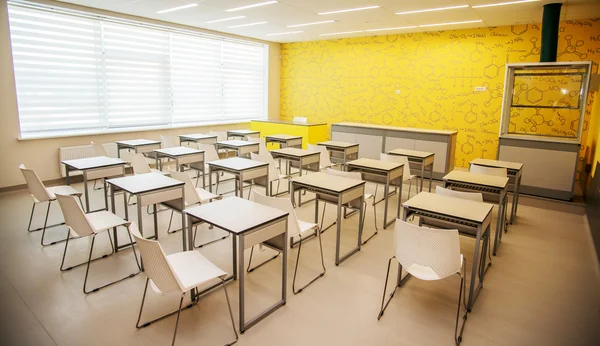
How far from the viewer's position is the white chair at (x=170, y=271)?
7.63 ft

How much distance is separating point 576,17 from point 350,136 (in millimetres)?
Result: 4778

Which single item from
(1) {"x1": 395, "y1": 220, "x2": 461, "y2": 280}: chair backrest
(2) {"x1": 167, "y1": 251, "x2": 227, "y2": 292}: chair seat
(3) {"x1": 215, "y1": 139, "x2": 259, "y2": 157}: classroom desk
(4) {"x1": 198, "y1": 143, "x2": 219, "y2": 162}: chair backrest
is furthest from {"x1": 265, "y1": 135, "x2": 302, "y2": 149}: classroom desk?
(1) {"x1": 395, "y1": 220, "x2": 461, "y2": 280}: chair backrest

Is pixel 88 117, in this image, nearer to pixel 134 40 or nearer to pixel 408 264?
pixel 134 40

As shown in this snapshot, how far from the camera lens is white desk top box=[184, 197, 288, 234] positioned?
2723 millimetres

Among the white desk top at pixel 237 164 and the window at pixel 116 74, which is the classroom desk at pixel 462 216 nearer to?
the white desk top at pixel 237 164

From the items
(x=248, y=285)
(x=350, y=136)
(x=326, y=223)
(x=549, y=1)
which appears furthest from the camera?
(x=350, y=136)

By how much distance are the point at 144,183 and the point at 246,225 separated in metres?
1.67

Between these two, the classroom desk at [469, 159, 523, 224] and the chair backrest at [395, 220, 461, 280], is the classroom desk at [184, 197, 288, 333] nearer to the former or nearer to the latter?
the chair backrest at [395, 220, 461, 280]

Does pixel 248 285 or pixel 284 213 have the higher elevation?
pixel 284 213

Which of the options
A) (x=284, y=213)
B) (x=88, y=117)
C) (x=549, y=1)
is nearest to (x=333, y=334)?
(x=284, y=213)

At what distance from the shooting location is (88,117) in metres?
7.37

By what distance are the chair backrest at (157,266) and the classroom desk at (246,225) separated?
456mm

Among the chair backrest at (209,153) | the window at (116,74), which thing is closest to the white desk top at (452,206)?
the chair backrest at (209,153)

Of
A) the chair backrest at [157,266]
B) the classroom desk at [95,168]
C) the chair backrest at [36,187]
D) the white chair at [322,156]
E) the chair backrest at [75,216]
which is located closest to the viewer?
the chair backrest at [157,266]
